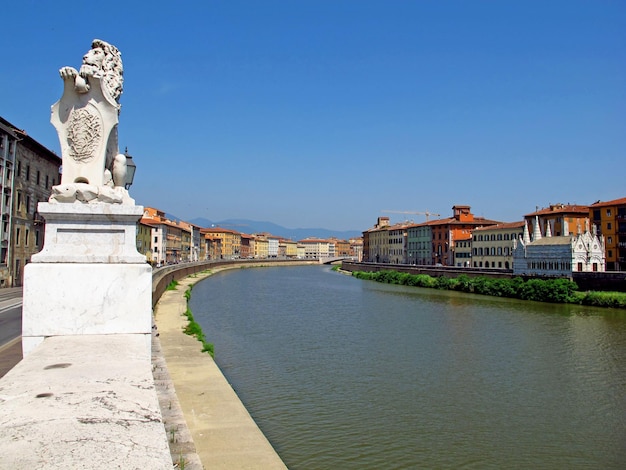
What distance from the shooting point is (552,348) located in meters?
20.3

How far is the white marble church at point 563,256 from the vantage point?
4178cm

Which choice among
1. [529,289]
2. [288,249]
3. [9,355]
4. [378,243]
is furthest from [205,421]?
[288,249]

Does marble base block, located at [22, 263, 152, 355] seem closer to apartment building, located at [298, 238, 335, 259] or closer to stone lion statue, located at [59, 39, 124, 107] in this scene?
stone lion statue, located at [59, 39, 124, 107]

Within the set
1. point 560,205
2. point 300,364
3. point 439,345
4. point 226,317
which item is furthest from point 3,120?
point 560,205

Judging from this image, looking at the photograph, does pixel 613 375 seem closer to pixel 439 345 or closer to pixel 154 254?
pixel 439 345

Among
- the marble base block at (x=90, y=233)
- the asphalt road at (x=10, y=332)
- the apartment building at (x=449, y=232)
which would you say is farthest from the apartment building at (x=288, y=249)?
the marble base block at (x=90, y=233)

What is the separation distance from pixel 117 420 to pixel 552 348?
827 inches

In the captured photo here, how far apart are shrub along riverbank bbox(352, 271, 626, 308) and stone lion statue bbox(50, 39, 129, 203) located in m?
37.3

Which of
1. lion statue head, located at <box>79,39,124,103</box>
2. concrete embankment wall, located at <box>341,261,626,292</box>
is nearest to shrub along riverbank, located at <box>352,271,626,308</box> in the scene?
concrete embankment wall, located at <box>341,261,626,292</box>

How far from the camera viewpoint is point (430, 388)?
1399 cm

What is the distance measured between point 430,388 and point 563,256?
110 ft

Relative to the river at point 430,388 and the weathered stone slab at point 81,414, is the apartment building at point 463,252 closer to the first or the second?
the river at point 430,388

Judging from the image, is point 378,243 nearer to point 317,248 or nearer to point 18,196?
point 18,196

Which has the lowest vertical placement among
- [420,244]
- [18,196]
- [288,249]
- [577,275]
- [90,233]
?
[577,275]
